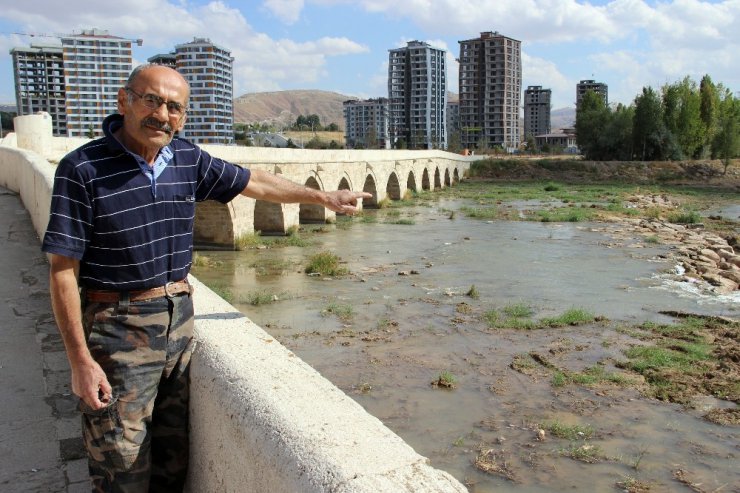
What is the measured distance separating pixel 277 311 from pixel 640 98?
3810 cm

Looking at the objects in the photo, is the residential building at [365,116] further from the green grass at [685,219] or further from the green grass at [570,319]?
the green grass at [570,319]

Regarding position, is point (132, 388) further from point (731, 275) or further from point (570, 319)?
point (731, 275)

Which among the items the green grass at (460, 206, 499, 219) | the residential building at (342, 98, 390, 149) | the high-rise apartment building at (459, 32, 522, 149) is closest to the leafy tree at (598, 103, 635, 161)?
the green grass at (460, 206, 499, 219)

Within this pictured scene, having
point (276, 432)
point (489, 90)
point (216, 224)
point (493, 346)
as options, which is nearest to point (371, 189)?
point (216, 224)

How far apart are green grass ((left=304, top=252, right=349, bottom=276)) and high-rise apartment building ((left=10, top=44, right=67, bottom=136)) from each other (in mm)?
39814

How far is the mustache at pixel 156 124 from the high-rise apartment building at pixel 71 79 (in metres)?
47.2

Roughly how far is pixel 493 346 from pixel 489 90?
237 feet

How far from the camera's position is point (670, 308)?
9727 mm

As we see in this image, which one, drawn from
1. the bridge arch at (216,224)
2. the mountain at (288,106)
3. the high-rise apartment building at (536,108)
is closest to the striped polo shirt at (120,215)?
the bridge arch at (216,224)

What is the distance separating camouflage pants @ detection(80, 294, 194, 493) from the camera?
6.09 feet

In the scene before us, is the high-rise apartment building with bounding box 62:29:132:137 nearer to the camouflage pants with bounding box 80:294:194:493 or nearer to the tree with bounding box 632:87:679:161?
the tree with bounding box 632:87:679:161

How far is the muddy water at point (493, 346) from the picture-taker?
5078 millimetres

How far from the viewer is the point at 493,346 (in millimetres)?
7875

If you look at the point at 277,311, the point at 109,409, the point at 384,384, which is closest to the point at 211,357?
the point at 109,409
